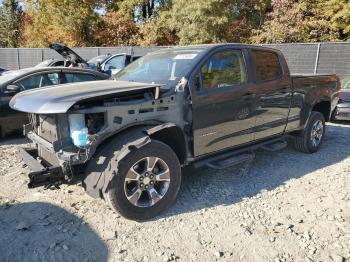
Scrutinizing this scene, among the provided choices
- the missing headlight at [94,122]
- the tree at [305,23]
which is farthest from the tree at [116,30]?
the missing headlight at [94,122]

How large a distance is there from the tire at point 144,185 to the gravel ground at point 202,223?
0.49 ft

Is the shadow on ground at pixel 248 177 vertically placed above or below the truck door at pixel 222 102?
below

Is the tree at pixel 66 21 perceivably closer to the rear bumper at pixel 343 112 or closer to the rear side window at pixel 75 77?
the rear side window at pixel 75 77

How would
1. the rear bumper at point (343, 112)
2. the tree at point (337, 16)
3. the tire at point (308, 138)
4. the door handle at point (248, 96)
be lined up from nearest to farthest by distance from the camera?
the door handle at point (248, 96)
the tire at point (308, 138)
the rear bumper at point (343, 112)
the tree at point (337, 16)

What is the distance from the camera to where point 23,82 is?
7.19 meters

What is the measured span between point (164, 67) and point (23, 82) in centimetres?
365

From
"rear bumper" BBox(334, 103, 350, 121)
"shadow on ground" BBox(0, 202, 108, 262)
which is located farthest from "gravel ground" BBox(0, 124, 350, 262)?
"rear bumper" BBox(334, 103, 350, 121)

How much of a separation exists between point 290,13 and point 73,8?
53.2 feet

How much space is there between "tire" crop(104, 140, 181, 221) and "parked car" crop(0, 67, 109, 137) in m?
3.91

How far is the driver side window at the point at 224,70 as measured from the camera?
4.63 meters

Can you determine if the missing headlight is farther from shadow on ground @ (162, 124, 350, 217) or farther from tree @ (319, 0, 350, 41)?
tree @ (319, 0, 350, 41)

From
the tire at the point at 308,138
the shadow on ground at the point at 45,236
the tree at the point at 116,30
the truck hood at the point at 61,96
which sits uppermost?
the tree at the point at 116,30

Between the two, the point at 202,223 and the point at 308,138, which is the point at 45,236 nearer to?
the point at 202,223

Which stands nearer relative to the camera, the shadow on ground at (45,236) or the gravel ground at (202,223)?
the shadow on ground at (45,236)
